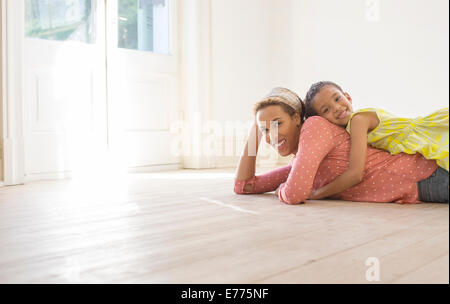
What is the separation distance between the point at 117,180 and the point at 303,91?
1728 mm

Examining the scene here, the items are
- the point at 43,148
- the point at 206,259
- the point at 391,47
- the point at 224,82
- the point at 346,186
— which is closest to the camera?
the point at 206,259

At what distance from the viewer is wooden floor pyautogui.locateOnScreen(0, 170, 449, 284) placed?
753mm

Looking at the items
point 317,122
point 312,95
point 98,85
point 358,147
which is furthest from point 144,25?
point 358,147

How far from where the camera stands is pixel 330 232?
107cm

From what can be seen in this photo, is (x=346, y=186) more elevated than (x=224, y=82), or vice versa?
(x=224, y=82)

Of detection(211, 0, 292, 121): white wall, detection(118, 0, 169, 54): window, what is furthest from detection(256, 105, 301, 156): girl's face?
detection(211, 0, 292, 121): white wall

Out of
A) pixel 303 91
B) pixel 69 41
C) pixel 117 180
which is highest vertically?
pixel 69 41

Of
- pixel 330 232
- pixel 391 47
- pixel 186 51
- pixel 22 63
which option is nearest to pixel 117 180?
pixel 22 63

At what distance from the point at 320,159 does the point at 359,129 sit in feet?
0.49

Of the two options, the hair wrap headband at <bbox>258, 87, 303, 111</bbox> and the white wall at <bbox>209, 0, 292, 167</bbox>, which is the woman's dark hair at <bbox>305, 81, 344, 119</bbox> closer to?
the hair wrap headband at <bbox>258, 87, 303, 111</bbox>

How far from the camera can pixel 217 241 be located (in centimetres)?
A: 102

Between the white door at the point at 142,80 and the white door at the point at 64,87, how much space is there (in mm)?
77

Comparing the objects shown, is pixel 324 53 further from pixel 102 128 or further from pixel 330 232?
pixel 330 232

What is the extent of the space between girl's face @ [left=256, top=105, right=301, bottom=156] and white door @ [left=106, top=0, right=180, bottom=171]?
1.55 metres
